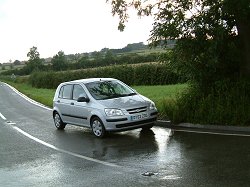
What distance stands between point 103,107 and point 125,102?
2.08 feet

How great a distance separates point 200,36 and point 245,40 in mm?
1399

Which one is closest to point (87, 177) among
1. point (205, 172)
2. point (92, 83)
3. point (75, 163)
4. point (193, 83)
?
point (75, 163)

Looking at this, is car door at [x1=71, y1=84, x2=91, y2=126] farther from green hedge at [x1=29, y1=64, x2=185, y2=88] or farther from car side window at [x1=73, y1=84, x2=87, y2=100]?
green hedge at [x1=29, y1=64, x2=185, y2=88]

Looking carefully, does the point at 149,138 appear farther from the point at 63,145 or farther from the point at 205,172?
the point at 205,172

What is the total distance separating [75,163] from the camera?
29.6ft

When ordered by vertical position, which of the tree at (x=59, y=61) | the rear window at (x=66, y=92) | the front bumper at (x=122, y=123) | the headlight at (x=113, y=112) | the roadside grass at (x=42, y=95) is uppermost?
the tree at (x=59, y=61)

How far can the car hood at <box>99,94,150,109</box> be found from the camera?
11.6 meters

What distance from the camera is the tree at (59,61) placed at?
7894 centimetres

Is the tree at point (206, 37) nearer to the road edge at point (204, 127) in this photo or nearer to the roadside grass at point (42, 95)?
the road edge at point (204, 127)

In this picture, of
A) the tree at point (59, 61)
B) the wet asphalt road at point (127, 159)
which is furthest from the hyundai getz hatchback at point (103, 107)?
the tree at point (59, 61)

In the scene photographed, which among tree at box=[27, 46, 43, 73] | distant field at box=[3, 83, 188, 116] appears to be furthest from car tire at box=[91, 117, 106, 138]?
tree at box=[27, 46, 43, 73]

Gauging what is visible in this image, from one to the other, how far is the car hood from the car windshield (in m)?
0.39

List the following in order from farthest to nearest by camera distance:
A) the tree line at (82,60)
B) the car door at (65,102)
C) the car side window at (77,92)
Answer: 1. the tree line at (82,60)
2. the car door at (65,102)
3. the car side window at (77,92)

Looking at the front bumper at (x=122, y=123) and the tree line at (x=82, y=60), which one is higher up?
the tree line at (x=82, y=60)
